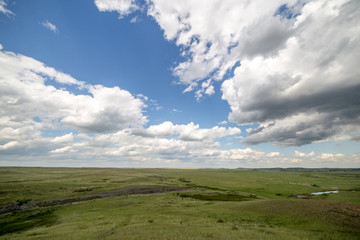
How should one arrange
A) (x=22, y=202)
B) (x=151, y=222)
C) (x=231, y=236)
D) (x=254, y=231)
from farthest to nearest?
(x=22, y=202) → (x=151, y=222) → (x=254, y=231) → (x=231, y=236)

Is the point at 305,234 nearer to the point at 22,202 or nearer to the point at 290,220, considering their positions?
the point at 290,220

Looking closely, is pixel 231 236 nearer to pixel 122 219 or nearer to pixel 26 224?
pixel 122 219

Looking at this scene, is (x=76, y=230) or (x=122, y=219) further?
(x=122, y=219)

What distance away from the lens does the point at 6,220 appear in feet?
136

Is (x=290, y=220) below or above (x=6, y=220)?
above

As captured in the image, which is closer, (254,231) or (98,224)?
(254,231)

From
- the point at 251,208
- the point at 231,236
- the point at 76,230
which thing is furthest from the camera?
the point at 251,208

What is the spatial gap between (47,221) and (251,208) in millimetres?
44813

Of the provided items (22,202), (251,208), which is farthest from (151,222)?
(22,202)

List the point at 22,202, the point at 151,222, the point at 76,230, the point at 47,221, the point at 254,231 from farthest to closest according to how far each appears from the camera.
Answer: the point at 22,202
the point at 47,221
the point at 151,222
the point at 76,230
the point at 254,231

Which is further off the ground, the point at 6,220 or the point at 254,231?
the point at 254,231

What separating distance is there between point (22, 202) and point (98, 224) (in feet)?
161

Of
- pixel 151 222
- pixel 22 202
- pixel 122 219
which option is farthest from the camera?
pixel 22 202

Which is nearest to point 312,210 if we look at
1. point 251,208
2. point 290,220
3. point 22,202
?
point 290,220
